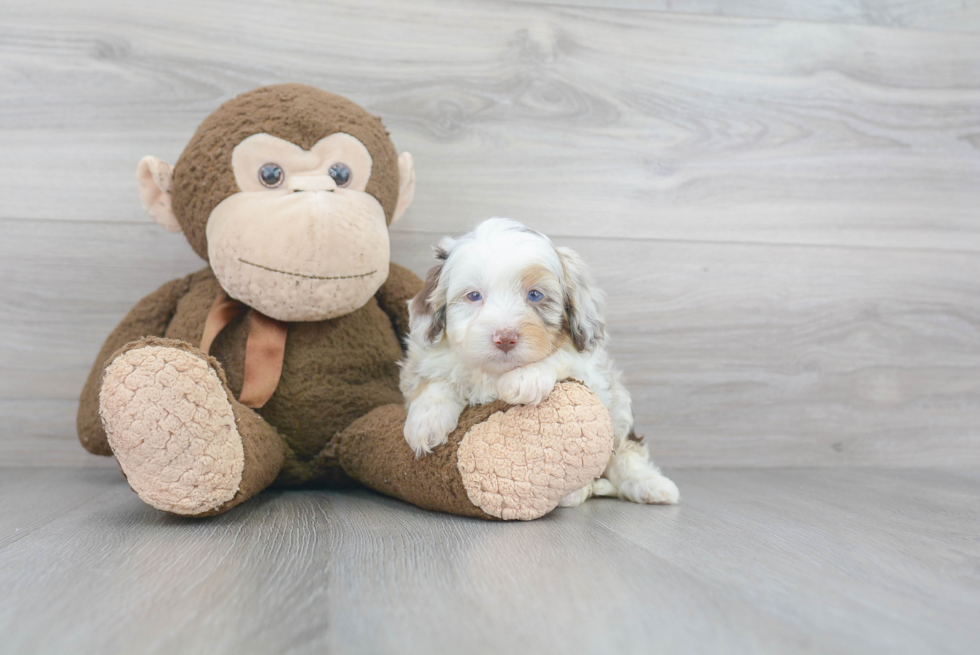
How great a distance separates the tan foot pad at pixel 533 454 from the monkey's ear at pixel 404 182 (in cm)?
62

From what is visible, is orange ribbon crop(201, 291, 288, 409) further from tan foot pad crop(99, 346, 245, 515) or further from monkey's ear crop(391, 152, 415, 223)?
monkey's ear crop(391, 152, 415, 223)

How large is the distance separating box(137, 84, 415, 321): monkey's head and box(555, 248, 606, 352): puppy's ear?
1.21 feet

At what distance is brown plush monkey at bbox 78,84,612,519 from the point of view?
3.42 feet

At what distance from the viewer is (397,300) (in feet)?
5.00

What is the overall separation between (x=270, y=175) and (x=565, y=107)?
0.79m

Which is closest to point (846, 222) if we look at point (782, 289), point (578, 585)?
point (782, 289)

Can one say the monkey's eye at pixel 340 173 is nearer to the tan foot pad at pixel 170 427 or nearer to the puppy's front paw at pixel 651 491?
the tan foot pad at pixel 170 427

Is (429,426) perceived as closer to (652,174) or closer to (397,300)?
(397,300)

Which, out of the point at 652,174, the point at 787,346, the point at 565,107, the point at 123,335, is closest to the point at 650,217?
the point at 652,174

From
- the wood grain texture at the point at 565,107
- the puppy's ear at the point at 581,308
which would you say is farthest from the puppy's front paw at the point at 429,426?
the wood grain texture at the point at 565,107

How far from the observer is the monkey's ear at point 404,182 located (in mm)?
1527

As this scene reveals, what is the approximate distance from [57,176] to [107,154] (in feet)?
0.39

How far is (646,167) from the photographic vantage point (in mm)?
1807

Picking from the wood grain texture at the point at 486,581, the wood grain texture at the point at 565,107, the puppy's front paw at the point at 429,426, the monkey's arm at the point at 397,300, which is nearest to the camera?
the wood grain texture at the point at 486,581
